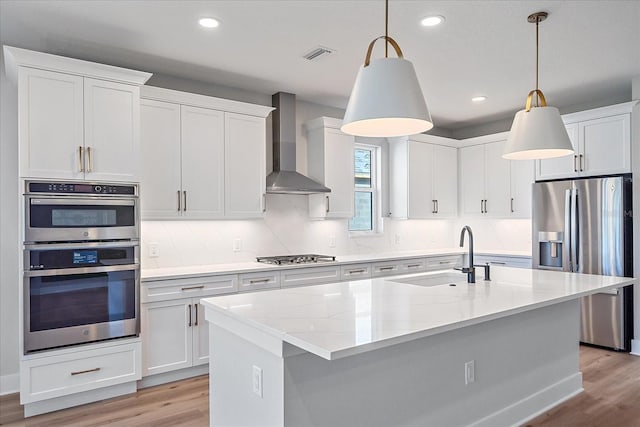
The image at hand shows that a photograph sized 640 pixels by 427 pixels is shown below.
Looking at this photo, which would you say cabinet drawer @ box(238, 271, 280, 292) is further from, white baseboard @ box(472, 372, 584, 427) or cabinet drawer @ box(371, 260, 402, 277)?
white baseboard @ box(472, 372, 584, 427)

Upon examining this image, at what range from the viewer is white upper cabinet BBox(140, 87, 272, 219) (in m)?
3.57

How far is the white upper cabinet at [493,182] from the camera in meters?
5.19

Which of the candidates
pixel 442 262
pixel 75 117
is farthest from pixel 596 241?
pixel 75 117

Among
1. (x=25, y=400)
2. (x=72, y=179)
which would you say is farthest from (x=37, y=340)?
(x=72, y=179)

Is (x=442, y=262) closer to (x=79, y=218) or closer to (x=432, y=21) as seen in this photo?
(x=432, y=21)

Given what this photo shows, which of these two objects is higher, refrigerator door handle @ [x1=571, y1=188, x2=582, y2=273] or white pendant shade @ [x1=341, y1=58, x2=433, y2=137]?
white pendant shade @ [x1=341, y1=58, x2=433, y2=137]

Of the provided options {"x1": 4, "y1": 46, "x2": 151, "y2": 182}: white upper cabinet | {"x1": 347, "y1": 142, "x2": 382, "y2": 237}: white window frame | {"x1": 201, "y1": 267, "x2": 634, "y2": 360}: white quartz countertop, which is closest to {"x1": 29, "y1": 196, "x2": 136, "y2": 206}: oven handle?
{"x1": 4, "y1": 46, "x2": 151, "y2": 182}: white upper cabinet

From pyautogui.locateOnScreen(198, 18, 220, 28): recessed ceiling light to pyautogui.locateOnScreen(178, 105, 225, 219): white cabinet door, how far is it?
0.96m

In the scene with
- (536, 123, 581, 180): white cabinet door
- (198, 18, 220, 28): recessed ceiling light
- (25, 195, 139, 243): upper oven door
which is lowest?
(25, 195, 139, 243): upper oven door

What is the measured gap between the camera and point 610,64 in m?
3.75

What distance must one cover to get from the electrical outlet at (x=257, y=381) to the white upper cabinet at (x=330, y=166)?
2.83 metres

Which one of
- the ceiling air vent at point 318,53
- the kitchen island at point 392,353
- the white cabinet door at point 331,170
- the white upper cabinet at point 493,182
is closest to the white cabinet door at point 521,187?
the white upper cabinet at point 493,182

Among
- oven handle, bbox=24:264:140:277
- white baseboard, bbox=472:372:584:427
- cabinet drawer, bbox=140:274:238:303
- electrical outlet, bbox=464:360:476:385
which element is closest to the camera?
electrical outlet, bbox=464:360:476:385

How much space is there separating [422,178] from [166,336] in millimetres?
3647
